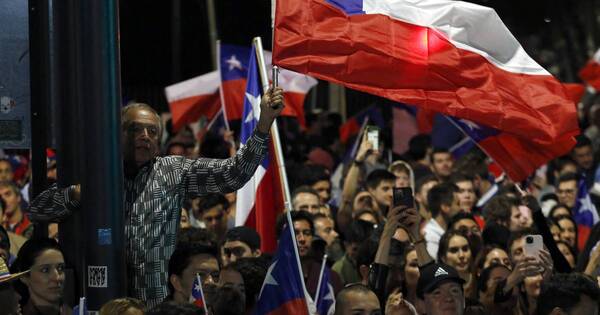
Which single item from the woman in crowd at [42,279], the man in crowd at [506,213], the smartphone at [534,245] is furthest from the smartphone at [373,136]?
the woman in crowd at [42,279]

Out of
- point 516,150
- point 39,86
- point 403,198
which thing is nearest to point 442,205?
point 516,150

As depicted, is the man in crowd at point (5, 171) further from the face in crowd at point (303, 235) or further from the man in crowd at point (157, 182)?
the man in crowd at point (157, 182)

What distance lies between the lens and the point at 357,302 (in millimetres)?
9125

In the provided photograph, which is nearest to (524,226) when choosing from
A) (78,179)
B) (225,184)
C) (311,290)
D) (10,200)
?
(311,290)

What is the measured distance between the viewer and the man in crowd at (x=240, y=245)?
11484 mm

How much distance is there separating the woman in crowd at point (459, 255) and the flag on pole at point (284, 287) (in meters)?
2.54

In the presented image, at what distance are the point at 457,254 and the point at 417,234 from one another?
75.5 inches

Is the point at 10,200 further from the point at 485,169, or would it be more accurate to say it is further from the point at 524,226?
the point at 485,169

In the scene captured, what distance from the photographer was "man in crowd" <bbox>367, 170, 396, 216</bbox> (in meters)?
15.2

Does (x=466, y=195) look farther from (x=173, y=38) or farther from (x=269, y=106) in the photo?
(x=173, y=38)

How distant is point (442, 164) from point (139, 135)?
914 centimetres

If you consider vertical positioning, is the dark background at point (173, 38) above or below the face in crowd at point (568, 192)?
above

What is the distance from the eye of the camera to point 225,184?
9180mm

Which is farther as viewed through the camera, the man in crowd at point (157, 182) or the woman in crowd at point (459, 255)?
the woman in crowd at point (459, 255)
